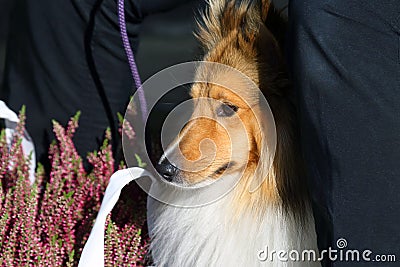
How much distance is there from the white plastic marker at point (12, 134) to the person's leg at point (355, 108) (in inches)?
39.0

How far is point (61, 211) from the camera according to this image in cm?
186

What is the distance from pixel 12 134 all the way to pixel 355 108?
1182mm

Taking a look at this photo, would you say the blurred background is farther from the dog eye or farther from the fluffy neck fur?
the dog eye

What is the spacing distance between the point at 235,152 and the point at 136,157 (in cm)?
44

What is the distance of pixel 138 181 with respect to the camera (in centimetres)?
188

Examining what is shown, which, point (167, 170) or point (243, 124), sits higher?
point (243, 124)

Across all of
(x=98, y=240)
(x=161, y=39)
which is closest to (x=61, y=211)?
(x=98, y=240)

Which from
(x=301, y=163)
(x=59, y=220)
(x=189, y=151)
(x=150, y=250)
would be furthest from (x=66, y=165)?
(x=301, y=163)

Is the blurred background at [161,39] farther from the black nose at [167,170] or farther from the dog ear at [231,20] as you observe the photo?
the black nose at [167,170]

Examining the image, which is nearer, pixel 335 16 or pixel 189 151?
pixel 335 16

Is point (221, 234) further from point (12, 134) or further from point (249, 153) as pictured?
point (12, 134)

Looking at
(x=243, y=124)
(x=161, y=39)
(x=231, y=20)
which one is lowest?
(x=243, y=124)

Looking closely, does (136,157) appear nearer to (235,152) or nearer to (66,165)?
(66,165)

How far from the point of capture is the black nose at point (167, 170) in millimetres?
1599
